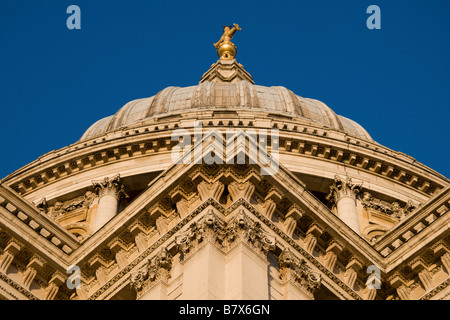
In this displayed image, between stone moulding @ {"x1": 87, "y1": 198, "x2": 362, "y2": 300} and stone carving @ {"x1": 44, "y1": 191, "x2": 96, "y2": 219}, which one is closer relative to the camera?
stone moulding @ {"x1": 87, "y1": 198, "x2": 362, "y2": 300}

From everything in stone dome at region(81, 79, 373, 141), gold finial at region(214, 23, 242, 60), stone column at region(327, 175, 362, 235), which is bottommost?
stone column at region(327, 175, 362, 235)

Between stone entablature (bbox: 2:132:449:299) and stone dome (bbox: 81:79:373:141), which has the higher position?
stone dome (bbox: 81:79:373:141)

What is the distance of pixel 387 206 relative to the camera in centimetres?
4825

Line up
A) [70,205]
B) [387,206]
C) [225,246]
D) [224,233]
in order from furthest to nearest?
1. [70,205]
2. [387,206]
3. [224,233]
4. [225,246]

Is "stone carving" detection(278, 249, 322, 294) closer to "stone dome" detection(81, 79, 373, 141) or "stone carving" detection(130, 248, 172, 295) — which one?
"stone carving" detection(130, 248, 172, 295)

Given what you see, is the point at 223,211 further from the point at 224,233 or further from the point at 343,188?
the point at 343,188

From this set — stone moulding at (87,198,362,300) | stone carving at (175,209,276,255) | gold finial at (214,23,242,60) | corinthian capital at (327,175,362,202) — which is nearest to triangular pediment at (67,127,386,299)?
stone moulding at (87,198,362,300)

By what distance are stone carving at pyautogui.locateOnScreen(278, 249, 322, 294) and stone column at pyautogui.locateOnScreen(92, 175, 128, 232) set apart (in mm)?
23350

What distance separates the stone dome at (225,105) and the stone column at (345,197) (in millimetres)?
4787

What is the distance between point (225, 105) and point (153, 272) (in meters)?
30.9

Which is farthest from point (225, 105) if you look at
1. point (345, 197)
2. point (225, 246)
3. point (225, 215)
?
point (225, 246)

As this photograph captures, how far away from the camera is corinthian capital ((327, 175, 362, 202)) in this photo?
4734 centimetres

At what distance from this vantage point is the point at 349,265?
25078 mm
